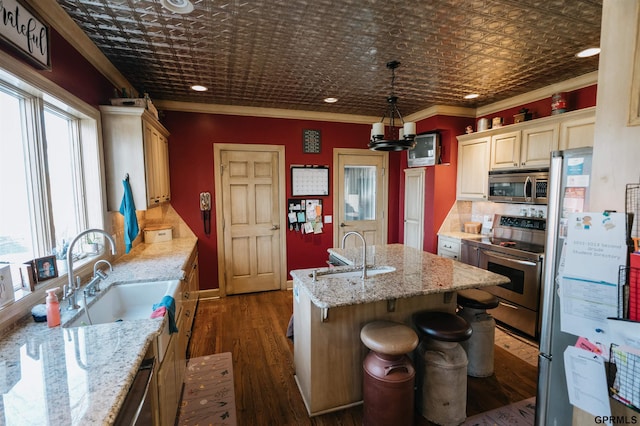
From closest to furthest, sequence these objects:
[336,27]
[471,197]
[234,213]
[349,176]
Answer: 1. [336,27]
2. [471,197]
3. [234,213]
4. [349,176]

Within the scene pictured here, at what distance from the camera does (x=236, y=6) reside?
72.1 inches

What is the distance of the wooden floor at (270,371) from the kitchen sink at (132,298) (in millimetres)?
921

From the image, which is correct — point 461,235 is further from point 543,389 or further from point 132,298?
point 132,298

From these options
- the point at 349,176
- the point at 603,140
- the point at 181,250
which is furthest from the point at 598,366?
the point at 349,176

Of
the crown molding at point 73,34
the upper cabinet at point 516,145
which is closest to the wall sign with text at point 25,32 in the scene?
the crown molding at point 73,34

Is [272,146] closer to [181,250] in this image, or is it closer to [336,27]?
[181,250]

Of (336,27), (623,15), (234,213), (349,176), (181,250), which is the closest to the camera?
(623,15)

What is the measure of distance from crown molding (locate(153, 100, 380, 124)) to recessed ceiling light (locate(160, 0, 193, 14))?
7.39 feet

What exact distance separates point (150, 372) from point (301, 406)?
1254 millimetres

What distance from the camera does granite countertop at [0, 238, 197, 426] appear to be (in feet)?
2.96

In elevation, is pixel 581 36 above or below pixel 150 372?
above

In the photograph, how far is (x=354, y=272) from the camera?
7.84 feet

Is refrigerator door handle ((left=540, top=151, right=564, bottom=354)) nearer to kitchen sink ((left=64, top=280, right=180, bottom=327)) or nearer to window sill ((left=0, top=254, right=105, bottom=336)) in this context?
kitchen sink ((left=64, top=280, right=180, bottom=327))

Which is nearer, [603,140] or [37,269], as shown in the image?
[603,140]
